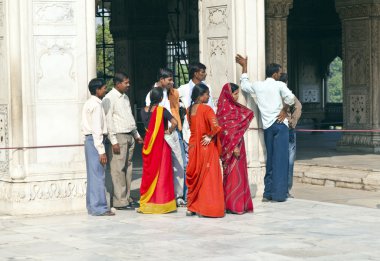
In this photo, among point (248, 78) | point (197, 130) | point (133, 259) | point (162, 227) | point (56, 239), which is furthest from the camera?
point (248, 78)

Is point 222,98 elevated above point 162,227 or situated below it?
above

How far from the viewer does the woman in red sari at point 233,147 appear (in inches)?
382

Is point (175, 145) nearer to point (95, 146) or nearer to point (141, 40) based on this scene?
point (95, 146)

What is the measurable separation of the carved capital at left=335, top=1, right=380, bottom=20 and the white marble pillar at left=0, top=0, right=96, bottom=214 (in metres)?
8.56

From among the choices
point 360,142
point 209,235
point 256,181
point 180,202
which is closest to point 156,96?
point 180,202

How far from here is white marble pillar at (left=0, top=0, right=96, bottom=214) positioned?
377 inches

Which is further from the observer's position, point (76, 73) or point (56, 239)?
point (76, 73)

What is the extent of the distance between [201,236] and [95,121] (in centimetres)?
190

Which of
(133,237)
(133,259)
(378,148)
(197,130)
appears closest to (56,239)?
(133,237)

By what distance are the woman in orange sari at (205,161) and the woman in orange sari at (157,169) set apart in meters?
0.42

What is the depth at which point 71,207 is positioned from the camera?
9.83 m

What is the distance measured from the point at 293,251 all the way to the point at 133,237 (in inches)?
59.2

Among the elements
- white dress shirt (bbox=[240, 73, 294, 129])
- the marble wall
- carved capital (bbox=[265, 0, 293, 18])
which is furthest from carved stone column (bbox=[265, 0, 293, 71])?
the marble wall

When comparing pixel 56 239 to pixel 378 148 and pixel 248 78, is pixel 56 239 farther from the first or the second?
Result: pixel 378 148
